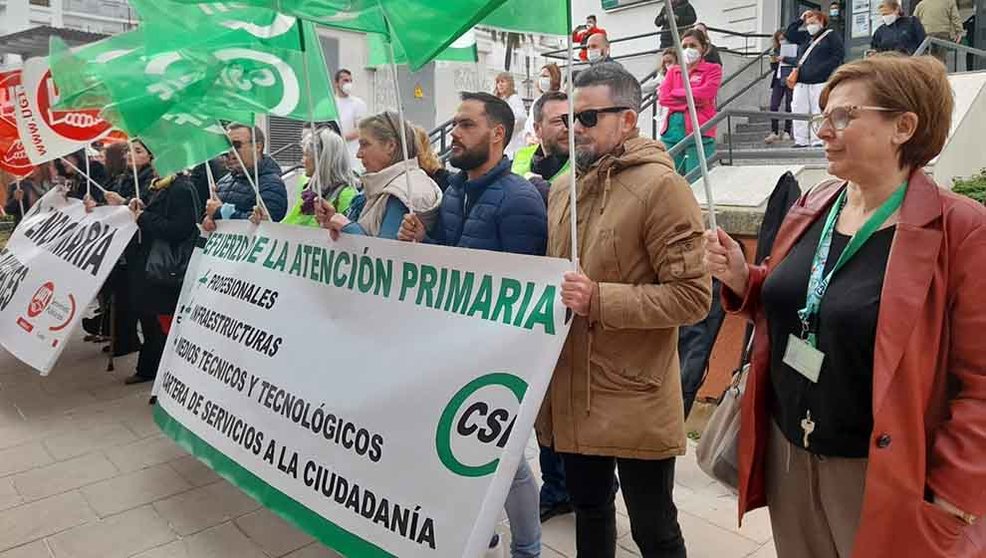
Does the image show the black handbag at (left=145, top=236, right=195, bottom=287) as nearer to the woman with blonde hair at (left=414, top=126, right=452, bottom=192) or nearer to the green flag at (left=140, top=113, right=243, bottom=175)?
the green flag at (left=140, top=113, right=243, bottom=175)

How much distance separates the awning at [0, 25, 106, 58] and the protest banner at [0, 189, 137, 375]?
601 centimetres

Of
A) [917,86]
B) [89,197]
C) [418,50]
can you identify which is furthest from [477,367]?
[89,197]

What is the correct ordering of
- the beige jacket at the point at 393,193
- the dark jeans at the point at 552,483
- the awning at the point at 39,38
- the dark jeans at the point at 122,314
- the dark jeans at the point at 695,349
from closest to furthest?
1. the beige jacket at the point at 393,193
2. the dark jeans at the point at 552,483
3. the dark jeans at the point at 695,349
4. the dark jeans at the point at 122,314
5. the awning at the point at 39,38

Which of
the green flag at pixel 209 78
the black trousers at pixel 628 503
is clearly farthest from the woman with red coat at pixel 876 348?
the green flag at pixel 209 78

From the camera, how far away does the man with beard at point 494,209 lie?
262 cm

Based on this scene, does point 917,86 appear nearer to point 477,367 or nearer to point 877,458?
point 877,458

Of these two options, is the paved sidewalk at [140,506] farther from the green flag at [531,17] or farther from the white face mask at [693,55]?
the white face mask at [693,55]

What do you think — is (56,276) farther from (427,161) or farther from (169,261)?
(427,161)

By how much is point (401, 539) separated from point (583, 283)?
99 centimetres

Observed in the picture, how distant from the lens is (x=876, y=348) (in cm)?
156

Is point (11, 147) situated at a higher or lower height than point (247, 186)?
higher

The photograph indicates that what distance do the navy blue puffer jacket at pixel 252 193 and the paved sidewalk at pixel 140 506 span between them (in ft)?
5.28

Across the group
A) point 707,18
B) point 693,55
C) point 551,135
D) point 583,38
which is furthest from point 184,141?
point 707,18

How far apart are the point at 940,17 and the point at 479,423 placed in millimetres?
10240
